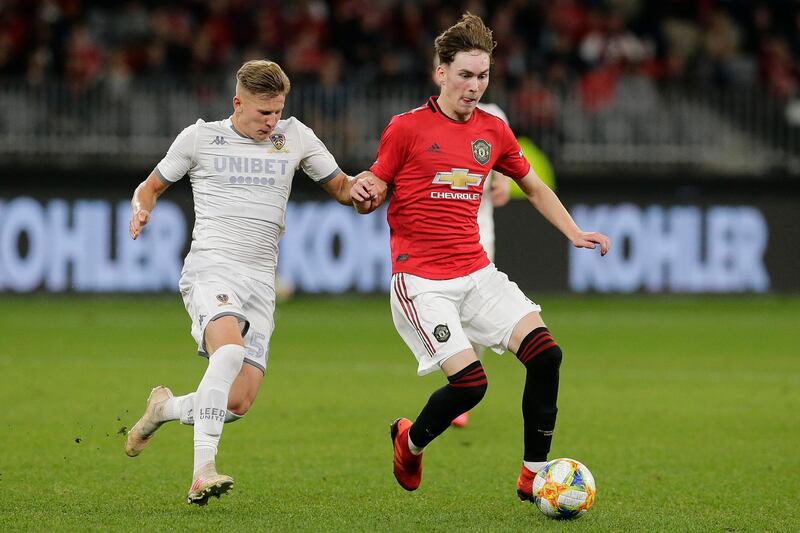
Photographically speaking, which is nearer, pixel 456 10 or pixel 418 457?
pixel 418 457

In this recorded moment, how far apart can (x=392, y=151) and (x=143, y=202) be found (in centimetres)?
120

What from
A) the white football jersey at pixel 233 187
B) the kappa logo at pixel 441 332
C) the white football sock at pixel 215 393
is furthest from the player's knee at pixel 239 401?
the kappa logo at pixel 441 332

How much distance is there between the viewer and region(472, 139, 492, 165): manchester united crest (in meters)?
6.52

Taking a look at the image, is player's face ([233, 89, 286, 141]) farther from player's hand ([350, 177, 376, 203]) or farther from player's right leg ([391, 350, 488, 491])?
player's right leg ([391, 350, 488, 491])

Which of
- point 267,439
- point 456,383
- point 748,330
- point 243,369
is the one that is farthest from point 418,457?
point 748,330

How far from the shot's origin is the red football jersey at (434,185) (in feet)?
21.2

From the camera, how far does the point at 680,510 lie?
Answer: 6234 mm

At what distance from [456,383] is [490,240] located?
3.19m

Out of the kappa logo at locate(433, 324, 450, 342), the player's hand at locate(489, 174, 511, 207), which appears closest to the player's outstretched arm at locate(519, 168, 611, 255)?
the kappa logo at locate(433, 324, 450, 342)

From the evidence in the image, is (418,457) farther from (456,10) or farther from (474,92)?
(456,10)

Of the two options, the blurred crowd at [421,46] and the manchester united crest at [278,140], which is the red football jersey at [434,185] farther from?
the blurred crowd at [421,46]

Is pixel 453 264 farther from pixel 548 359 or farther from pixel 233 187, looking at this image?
pixel 233 187

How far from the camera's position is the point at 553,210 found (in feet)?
22.1

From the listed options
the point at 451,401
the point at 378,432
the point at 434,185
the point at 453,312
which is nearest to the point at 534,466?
the point at 451,401
